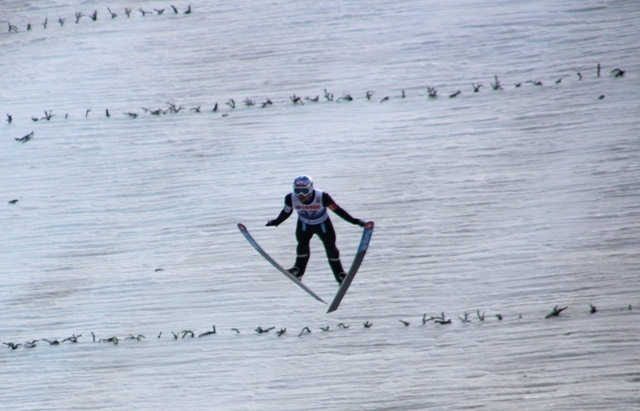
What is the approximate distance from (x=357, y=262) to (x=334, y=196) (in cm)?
460

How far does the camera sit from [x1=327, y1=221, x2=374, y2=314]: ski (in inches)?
448

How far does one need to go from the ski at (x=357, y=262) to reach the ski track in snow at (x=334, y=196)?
0.56 m

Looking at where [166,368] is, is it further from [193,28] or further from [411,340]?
[193,28]

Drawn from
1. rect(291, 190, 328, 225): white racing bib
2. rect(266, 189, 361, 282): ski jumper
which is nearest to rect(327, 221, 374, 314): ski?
rect(266, 189, 361, 282): ski jumper

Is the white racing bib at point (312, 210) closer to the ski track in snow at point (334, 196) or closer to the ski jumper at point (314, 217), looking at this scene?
the ski jumper at point (314, 217)

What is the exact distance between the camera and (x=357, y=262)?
11773mm

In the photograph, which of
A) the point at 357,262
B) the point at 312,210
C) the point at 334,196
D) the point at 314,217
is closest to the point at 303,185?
the point at 312,210

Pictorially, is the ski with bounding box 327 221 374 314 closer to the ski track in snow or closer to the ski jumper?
the ski jumper

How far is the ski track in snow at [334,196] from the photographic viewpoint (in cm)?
1204

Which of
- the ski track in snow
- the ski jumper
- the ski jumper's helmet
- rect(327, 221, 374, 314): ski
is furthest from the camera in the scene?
the ski track in snow

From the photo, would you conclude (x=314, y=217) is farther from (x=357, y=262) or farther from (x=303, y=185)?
(x=357, y=262)

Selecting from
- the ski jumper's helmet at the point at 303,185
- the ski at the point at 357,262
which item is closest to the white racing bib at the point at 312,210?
the ski jumper's helmet at the point at 303,185

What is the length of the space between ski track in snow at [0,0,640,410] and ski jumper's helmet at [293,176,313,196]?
7.81ft

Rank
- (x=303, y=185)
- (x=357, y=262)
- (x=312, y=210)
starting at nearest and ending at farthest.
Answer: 1. (x=303, y=185)
2. (x=312, y=210)
3. (x=357, y=262)
